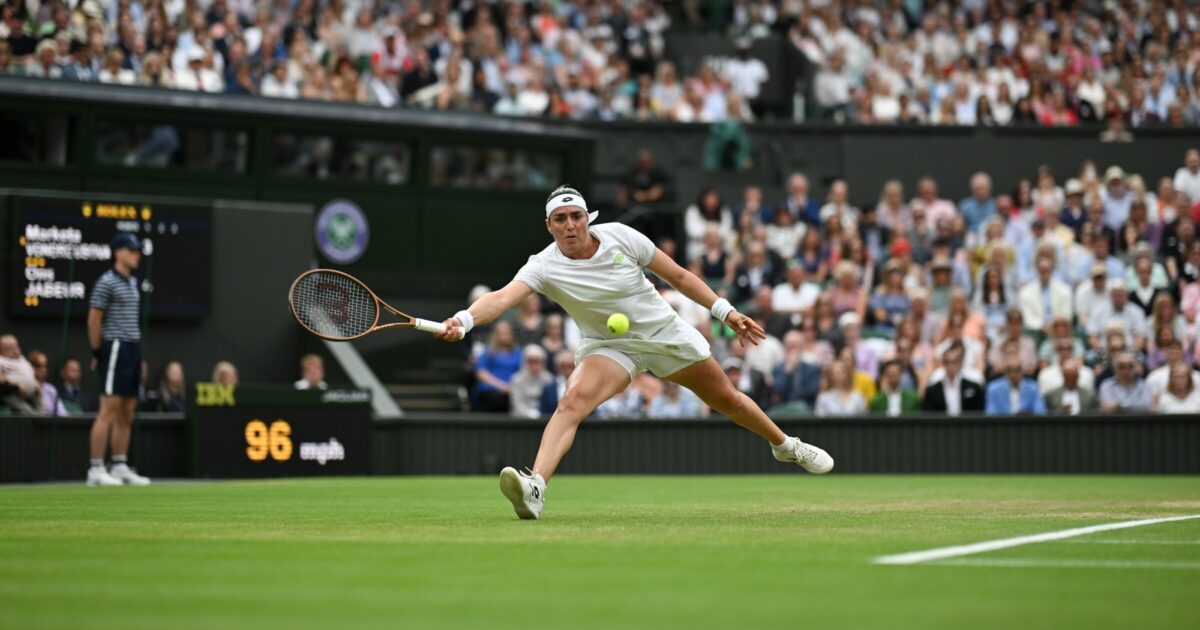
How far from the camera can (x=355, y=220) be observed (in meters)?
25.2

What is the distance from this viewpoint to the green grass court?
5.18 metres

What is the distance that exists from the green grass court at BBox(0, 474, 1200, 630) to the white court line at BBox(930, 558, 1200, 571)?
0.01 m

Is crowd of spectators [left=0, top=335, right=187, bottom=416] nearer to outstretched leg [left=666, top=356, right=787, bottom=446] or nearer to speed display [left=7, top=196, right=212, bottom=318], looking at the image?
speed display [left=7, top=196, right=212, bottom=318]

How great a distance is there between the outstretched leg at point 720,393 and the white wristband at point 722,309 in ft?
1.01

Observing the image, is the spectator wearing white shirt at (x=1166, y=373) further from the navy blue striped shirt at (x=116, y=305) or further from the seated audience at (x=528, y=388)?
the navy blue striped shirt at (x=116, y=305)

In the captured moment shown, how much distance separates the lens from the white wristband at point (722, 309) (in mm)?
10375

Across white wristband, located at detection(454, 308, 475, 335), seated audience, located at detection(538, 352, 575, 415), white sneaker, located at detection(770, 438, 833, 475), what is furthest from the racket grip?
seated audience, located at detection(538, 352, 575, 415)

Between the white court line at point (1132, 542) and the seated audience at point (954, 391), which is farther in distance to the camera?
the seated audience at point (954, 391)

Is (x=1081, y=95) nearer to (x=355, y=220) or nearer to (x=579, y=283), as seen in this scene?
(x=355, y=220)

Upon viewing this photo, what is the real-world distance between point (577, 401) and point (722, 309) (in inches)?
44.4

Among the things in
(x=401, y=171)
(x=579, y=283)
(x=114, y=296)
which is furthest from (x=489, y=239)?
(x=579, y=283)

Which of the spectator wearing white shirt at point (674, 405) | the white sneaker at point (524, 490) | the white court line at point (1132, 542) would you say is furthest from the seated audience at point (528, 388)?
the white court line at point (1132, 542)

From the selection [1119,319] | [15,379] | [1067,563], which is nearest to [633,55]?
[1119,319]

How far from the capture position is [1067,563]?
686 cm
